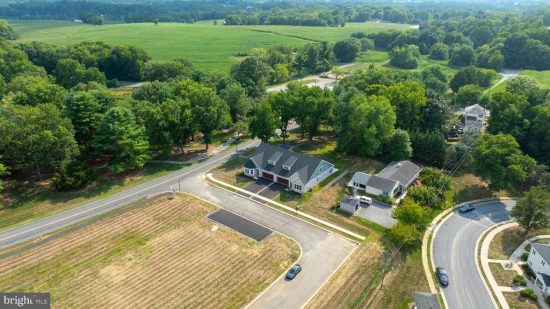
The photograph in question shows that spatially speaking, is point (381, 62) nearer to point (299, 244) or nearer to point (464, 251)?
point (464, 251)

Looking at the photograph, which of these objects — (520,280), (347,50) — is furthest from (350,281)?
(347,50)

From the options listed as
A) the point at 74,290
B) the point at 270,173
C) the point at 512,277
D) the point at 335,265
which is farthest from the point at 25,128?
the point at 512,277

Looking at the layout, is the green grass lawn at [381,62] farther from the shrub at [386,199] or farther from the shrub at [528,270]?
the shrub at [528,270]

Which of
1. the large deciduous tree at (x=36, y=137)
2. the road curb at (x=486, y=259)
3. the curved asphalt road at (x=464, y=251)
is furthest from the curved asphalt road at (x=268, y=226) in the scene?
the road curb at (x=486, y=259)

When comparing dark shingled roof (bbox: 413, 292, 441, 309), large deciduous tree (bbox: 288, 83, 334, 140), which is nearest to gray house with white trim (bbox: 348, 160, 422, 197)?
large deciduous tree (bbox: 288, 83, 334, 140)

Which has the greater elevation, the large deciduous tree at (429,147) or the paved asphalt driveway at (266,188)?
the large deciduous tree at (429,147)

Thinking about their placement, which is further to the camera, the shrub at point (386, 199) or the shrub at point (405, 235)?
the shrub at point (386, 199)

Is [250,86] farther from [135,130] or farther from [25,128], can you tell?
[25,128]
